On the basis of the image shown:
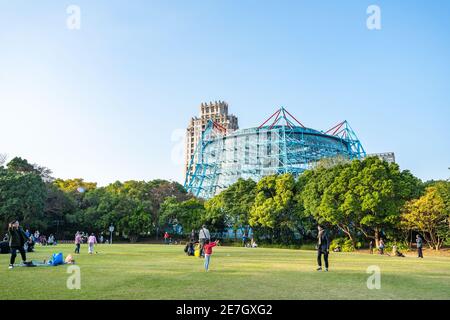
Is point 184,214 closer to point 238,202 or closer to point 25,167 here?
point 238,202

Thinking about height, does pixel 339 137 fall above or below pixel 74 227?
above

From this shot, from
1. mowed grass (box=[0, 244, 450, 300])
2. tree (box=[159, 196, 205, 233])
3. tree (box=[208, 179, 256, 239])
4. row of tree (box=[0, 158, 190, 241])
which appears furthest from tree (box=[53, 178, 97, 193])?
mowed grass (box=[0, 244, 450, 300])

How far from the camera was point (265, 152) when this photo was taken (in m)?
104

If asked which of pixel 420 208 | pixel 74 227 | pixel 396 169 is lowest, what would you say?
pixel 74 227

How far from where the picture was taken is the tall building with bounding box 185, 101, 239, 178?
182062 mm

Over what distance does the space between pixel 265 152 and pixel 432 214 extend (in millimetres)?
64858

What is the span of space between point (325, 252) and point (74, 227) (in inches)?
2415

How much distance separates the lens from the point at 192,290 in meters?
11.1

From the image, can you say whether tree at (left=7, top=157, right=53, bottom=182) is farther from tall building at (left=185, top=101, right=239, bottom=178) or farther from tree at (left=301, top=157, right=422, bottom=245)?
tall building at (left=185, top=101, right=239, bottom=178)

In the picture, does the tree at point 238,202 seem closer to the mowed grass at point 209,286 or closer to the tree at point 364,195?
the tree at point 364,195

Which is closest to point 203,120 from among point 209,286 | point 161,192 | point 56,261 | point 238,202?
point 161,192

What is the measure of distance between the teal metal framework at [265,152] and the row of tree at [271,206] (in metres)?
26.2
